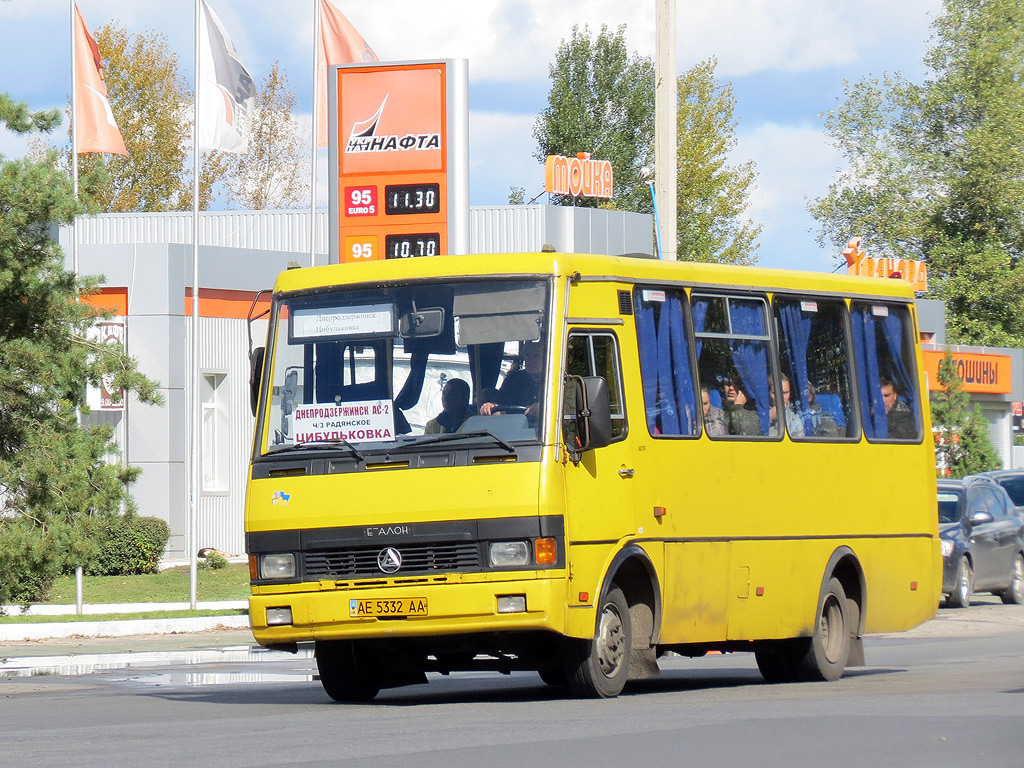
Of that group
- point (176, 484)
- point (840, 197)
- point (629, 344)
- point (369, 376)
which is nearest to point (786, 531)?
point (629, 344)

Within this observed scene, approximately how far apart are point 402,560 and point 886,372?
5629mm

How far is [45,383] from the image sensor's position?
21469mm

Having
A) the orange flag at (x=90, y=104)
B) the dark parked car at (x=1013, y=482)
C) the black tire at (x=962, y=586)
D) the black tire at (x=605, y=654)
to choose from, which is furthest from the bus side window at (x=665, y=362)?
the orange flag at (x=90, y=104)

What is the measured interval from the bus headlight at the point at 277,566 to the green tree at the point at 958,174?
57.3 meters

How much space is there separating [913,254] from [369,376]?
59.4m

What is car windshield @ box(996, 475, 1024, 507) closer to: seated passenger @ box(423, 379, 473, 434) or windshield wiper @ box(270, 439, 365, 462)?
seated passenger @ box(423, 379, 473, 434)

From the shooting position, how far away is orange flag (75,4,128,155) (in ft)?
101

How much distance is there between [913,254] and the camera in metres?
69.4

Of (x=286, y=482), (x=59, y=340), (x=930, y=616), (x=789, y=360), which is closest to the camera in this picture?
(x=286, y=482)

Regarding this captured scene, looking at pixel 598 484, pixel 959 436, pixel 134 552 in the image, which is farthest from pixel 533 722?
pixel 959 436

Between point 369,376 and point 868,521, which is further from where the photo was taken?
point 868,521

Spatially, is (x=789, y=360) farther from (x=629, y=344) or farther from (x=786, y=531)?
(x=629, y=344)

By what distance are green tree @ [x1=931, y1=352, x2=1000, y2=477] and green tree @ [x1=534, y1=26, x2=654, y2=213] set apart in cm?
2929

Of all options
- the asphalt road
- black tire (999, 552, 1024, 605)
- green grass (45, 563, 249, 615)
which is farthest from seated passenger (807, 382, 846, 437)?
green grass (45, 563, 249, 615)
